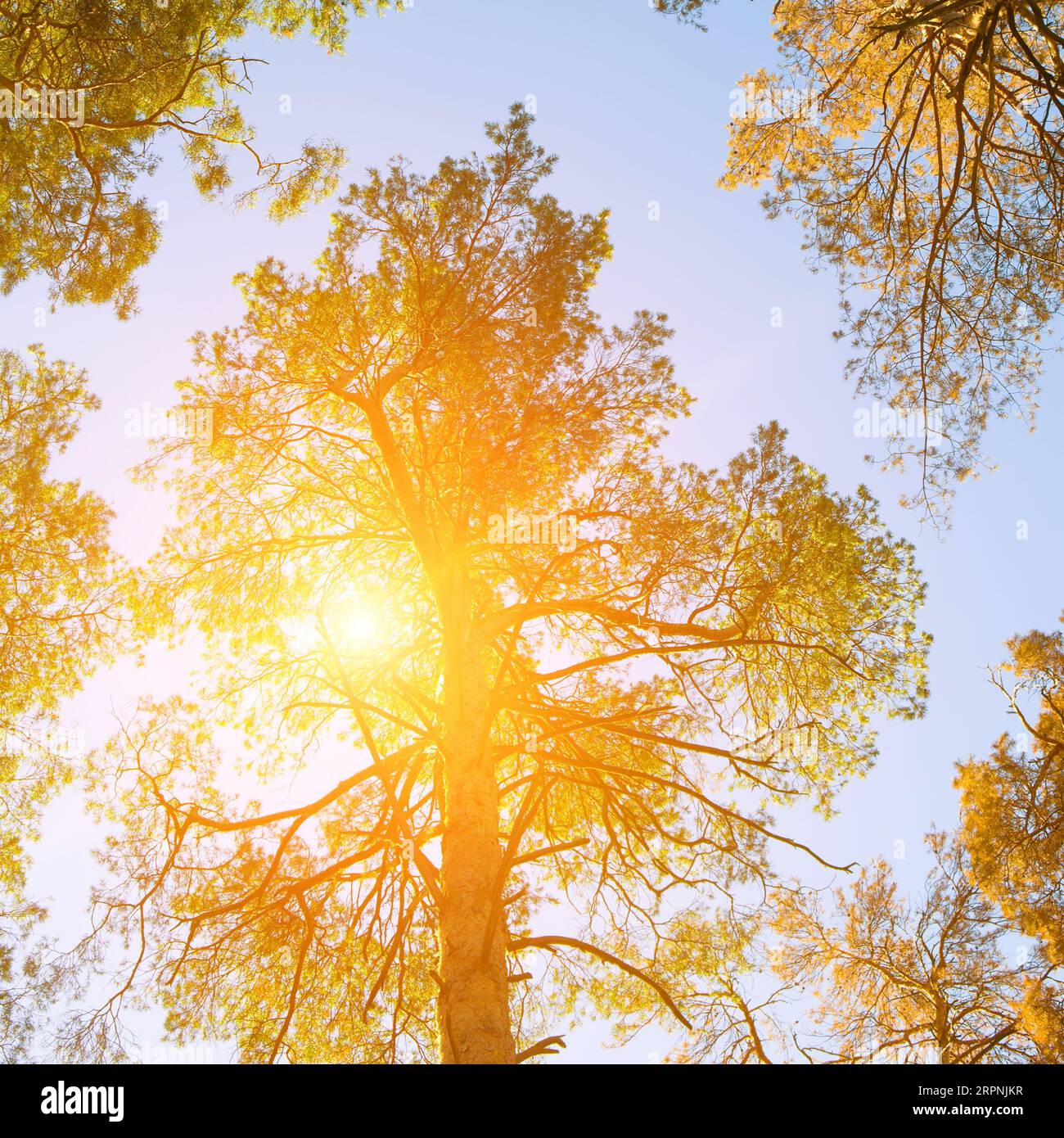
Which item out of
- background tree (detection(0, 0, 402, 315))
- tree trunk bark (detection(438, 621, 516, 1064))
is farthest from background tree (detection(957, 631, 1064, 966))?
background tree (detection(0, 0, 402, 315))

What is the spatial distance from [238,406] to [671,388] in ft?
13.1

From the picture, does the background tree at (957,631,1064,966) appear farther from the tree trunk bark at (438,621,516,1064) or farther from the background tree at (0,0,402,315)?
the background tree at (0,0,402,315)

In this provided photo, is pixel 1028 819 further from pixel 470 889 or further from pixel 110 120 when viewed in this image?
pixel 110 120

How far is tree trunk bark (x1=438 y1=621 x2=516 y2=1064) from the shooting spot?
4152 millimetres

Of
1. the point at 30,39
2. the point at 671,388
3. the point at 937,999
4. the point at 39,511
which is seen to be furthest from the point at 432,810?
the point at 937,999

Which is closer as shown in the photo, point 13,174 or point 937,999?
point 13,174

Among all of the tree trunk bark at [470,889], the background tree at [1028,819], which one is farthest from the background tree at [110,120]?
the background tree at [1028,819]

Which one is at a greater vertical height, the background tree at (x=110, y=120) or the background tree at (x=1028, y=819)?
the background tree at (x=110, y=120)

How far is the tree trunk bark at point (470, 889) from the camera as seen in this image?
4.15 metres

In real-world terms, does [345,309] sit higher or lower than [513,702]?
higher

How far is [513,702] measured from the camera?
6.40m

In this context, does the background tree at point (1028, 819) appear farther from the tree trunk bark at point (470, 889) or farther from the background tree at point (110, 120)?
the background tree at point (110, 120)

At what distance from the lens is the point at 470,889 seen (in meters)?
4.78
